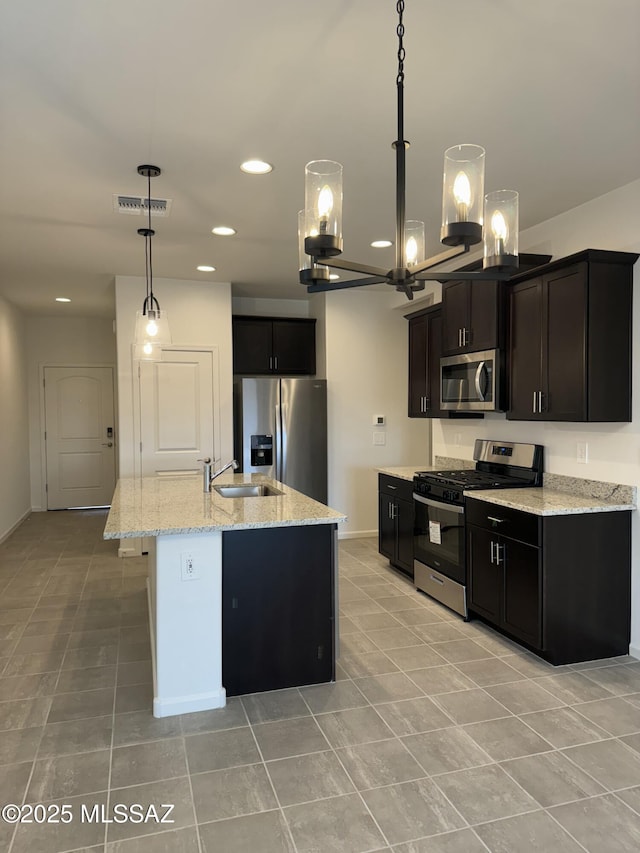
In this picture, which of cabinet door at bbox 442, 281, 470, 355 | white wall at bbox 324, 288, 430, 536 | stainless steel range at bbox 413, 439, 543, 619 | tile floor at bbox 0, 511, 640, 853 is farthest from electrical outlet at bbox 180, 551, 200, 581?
white wall at bbox 324, 288, 430, 536

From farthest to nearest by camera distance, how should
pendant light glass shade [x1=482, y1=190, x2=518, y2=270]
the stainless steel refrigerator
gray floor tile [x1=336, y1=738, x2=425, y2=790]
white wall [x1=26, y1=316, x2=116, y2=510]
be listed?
1. white wall [x1=26, y1=316, x2=116, y2=510]
2. the stainless steel refrigerator
3. gray floor tile [x1=336, y1=738, x2=425, y2=790]
4. pendant light glass shade [x1=482, y1=190, x2=518, y2=270]

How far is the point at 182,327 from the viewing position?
5664 millimetres

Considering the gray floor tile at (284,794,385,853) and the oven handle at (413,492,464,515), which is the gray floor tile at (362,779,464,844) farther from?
the oven handle at (413,492,464,515)

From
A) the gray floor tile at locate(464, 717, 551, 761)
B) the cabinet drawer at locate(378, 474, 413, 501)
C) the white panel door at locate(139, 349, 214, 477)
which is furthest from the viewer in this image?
the white panel door at locate(139, 349, 214, 477)

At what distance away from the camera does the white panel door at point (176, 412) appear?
5.59 m

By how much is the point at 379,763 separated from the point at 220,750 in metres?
0.64

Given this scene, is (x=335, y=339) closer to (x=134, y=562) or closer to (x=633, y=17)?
(x=134, y=562)

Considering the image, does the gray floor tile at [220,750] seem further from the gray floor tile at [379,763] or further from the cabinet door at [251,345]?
the cabinet door at [251,345]

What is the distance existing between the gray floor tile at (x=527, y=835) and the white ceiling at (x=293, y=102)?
2.61 m

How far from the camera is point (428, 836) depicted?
1848 mm

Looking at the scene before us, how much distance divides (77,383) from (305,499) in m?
5.90

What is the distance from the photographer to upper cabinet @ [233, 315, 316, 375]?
625 centimetres

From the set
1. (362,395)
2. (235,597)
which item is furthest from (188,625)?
(362,395)

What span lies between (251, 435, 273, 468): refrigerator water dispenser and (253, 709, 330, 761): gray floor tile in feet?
11.1
